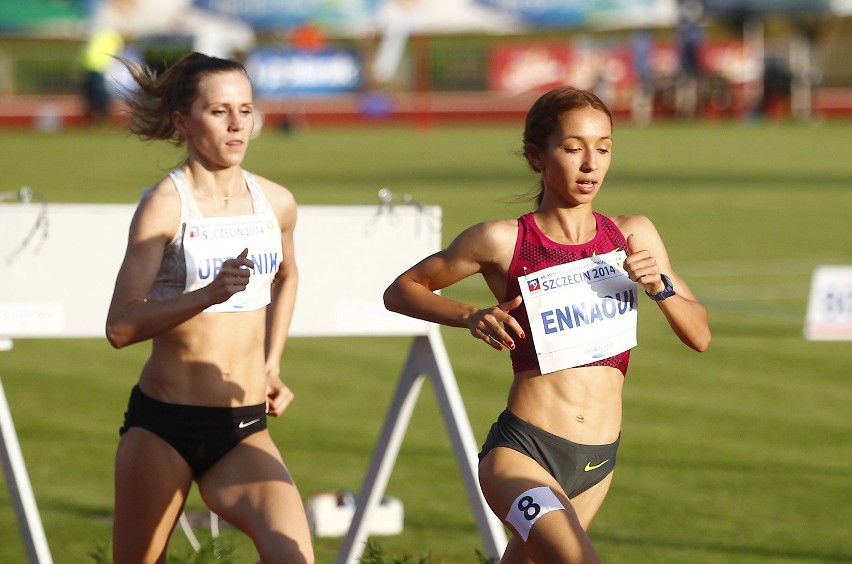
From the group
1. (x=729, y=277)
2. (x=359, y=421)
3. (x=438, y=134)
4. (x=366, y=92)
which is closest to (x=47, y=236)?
(x=359, y=421)

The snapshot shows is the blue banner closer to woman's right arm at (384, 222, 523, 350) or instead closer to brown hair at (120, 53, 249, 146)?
brown hair at (120, 53, 249, 146)

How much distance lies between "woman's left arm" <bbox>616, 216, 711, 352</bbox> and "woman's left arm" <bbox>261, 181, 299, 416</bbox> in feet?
3.83

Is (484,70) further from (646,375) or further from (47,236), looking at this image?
(47,236)

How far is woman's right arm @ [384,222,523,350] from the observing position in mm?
5156

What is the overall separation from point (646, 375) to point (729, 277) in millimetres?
5222

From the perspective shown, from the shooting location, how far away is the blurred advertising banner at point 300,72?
56344mm

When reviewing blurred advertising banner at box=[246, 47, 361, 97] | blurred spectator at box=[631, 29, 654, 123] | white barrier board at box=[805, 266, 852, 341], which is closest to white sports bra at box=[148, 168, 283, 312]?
white barrier board at box=[805, 266, 852, 341]

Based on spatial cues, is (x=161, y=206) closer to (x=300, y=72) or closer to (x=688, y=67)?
(x=688, y=67)

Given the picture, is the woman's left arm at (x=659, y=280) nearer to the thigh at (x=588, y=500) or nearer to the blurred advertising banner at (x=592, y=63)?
the thigh at (x=588, y=500)

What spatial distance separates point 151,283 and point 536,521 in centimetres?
143

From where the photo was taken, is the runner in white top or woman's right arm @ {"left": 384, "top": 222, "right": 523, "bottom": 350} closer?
woman's right arm @ {"left": 384, "top": 222, "right": 523, "bottom": 350}

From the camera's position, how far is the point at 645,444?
10148 millimetres

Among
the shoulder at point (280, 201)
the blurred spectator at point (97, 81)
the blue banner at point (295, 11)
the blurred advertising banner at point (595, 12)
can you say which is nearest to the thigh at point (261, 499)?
the shoulder at point (280, 201)

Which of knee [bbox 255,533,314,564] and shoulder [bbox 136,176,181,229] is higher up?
shoulder [bbox 136,176,181,229]
